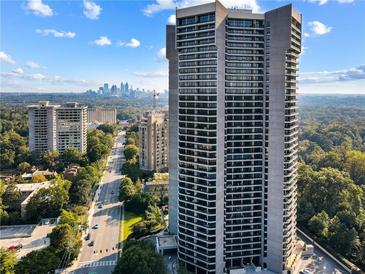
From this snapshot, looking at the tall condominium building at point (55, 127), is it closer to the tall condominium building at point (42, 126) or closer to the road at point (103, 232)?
the tall condominium building at point (42, 126)

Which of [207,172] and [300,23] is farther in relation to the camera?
[300,23]

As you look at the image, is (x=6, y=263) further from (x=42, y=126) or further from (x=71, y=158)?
(x=42, y=126)

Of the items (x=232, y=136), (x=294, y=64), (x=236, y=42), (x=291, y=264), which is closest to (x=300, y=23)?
(x=294, y=64)

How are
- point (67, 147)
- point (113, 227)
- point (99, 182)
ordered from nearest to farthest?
point (113, 227) → point (99, 182) → point (67, 147)

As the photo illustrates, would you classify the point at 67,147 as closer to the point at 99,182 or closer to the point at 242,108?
the point at 99,182

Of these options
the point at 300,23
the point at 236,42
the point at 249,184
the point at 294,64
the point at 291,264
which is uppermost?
the point at 300,23

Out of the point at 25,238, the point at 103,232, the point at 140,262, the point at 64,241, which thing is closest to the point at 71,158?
the point at 25,238
